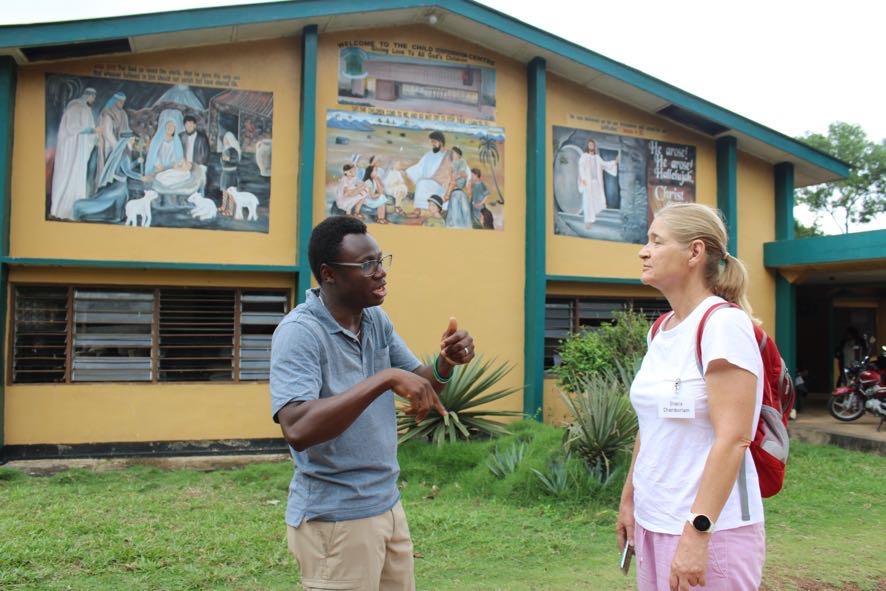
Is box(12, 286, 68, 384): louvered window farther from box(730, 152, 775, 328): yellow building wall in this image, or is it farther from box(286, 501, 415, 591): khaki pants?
→ box(730, 152, 775, 328): yellow building wall

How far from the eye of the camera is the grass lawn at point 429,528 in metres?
4.71

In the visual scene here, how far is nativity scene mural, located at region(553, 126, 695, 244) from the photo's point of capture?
11406 millimetres

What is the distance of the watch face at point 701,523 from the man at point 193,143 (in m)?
8.76

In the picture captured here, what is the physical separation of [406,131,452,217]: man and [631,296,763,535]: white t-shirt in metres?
8.26

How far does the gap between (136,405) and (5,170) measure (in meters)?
3.26

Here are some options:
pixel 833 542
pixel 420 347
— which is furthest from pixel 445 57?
pixel 833 542

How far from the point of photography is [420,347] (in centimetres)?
1048

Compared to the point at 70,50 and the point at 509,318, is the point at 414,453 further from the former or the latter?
the point at 70,50

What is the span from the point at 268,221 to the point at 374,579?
26.3 feet

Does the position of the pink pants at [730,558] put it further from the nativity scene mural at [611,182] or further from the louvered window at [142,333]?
the nativity scene mural at [611,182]

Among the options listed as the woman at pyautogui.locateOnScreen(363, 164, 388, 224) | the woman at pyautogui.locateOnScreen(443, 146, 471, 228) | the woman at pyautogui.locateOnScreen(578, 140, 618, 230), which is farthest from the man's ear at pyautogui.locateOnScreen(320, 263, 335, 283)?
the woman at pyautogui.locateOnScreen(578, 140, 618, 230)

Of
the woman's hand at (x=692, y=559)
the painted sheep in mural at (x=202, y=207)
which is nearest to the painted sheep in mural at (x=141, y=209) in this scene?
the painted sheep in mural at (x=202, y=207)

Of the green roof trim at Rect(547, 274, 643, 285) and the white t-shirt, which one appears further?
the green roof trim at Rect(547, 274, 643, 285)

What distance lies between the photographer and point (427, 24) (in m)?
10.7
